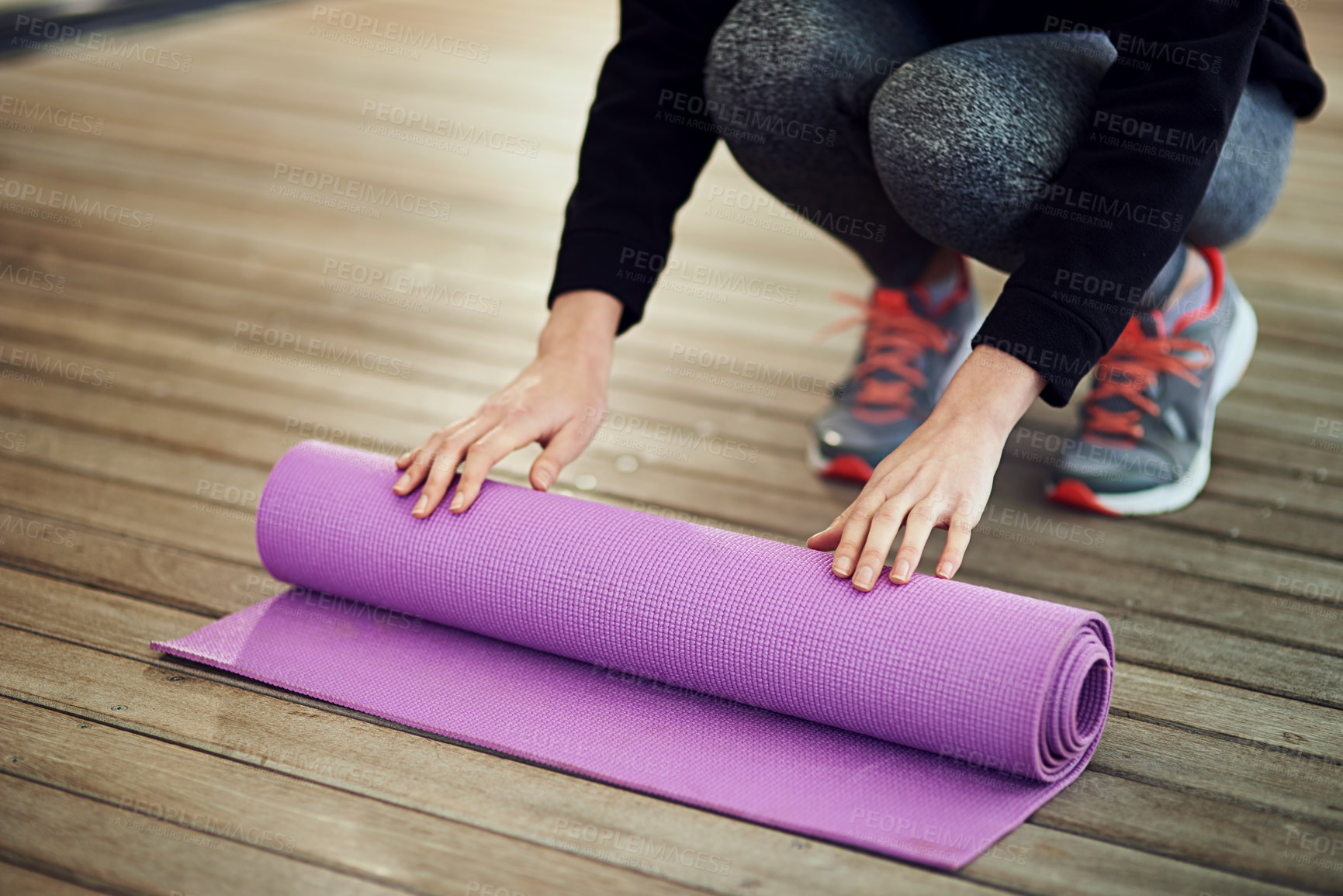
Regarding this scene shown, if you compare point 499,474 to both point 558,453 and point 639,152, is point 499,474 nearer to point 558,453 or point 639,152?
point 558,453

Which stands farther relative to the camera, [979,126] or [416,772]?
[979,126]

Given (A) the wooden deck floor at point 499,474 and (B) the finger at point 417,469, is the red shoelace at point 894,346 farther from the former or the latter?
(B) the finger at point 417,469

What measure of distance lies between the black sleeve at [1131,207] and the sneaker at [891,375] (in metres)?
0.49

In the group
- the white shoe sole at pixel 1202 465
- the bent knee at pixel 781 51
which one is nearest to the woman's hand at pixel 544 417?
the bent knee at pixel 781 51

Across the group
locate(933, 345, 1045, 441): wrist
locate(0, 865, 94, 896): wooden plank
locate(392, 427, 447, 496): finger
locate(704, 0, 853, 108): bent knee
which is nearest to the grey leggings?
locate(704, 0, 853, 108): bent knee

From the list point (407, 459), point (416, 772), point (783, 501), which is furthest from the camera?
point (783, 501)

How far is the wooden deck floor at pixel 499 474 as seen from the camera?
95 centimetres

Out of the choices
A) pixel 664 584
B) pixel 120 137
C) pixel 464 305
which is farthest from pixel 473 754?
pixel 120 137

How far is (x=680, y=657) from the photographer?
1.11m

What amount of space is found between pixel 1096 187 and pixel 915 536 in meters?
0.42

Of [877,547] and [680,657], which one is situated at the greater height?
[877,547]

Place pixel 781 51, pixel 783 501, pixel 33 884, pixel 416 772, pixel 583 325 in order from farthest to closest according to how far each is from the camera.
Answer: pixel 783 501, pixel 781 51, pixel 583 325, pixel 416 772, pixel 33 884

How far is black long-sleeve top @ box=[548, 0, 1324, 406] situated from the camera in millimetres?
1136

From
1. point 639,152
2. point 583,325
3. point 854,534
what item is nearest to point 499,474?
point 583,325
